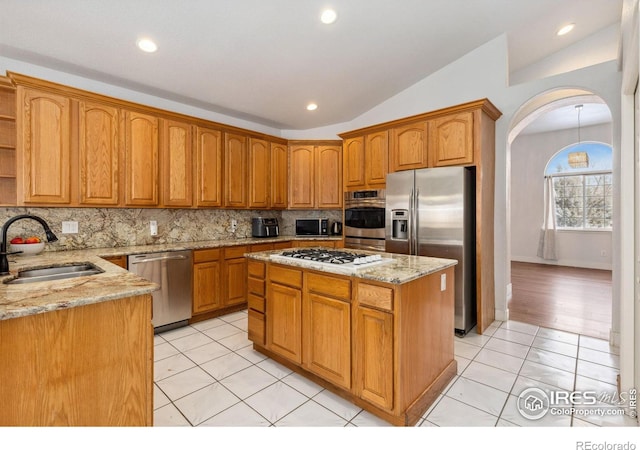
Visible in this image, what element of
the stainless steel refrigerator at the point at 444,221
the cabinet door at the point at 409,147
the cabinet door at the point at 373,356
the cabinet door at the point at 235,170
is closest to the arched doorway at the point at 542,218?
the stainless steel refrigerator at the point at 444,221

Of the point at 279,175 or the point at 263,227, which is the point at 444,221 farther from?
the point at 279,175

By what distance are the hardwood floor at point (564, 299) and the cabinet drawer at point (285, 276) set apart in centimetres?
297

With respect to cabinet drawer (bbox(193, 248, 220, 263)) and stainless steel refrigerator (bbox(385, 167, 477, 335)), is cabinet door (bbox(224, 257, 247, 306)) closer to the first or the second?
cabinet drawer (bbox(193, 248, 220, 263))

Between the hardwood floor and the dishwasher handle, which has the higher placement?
the dishwasher handle

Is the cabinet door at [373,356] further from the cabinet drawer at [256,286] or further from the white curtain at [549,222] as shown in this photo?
the white curtain at [549,222]

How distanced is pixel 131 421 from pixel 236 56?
10.5ft

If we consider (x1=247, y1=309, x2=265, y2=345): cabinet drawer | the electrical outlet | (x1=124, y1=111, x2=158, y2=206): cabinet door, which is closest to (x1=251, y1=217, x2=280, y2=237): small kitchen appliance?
(x1=124, y1=111, x2=158, y2=206): cabinet door

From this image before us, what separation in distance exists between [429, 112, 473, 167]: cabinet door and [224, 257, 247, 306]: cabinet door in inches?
106

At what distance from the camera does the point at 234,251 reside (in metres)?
3.92

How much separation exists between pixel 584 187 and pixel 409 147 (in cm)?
597

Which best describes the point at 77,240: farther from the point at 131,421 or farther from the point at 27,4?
the point at 131,421

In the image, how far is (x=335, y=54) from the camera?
3334 millimetres

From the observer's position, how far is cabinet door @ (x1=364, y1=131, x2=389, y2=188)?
391cm
